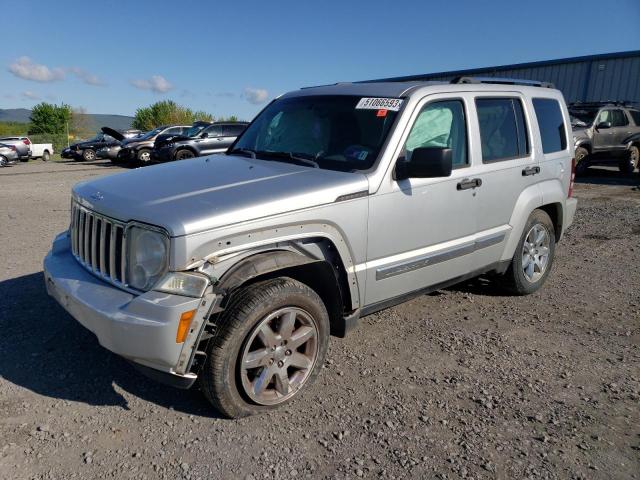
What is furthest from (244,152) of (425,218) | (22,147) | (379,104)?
(22,147)

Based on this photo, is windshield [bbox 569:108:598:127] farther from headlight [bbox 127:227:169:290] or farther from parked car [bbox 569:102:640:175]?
headlight [bbox 127:227:169:290]

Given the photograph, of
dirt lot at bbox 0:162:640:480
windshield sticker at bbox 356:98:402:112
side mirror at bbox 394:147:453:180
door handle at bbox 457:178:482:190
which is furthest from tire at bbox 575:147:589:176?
side mirror at bbox 394:147:453:180

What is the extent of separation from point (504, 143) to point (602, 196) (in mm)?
8171

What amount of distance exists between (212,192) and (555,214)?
3.79m

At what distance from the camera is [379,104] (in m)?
3.64

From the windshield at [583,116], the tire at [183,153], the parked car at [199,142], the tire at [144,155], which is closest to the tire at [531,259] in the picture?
the windshield at [583,116]

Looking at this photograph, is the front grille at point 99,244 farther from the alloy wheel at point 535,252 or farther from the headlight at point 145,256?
the alloy wheel at point 535,252

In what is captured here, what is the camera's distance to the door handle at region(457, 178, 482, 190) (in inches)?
151

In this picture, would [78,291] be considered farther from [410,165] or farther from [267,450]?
[410,165]

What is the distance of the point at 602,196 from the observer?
11.1m

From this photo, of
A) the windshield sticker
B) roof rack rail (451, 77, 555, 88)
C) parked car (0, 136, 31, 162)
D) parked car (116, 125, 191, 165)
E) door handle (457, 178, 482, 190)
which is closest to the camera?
the windshield sticker

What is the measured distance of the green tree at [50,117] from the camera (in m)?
57.5

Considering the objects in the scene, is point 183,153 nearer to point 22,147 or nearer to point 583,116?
point 583,116

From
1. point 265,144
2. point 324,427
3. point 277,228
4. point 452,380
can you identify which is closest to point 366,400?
point 324,427
